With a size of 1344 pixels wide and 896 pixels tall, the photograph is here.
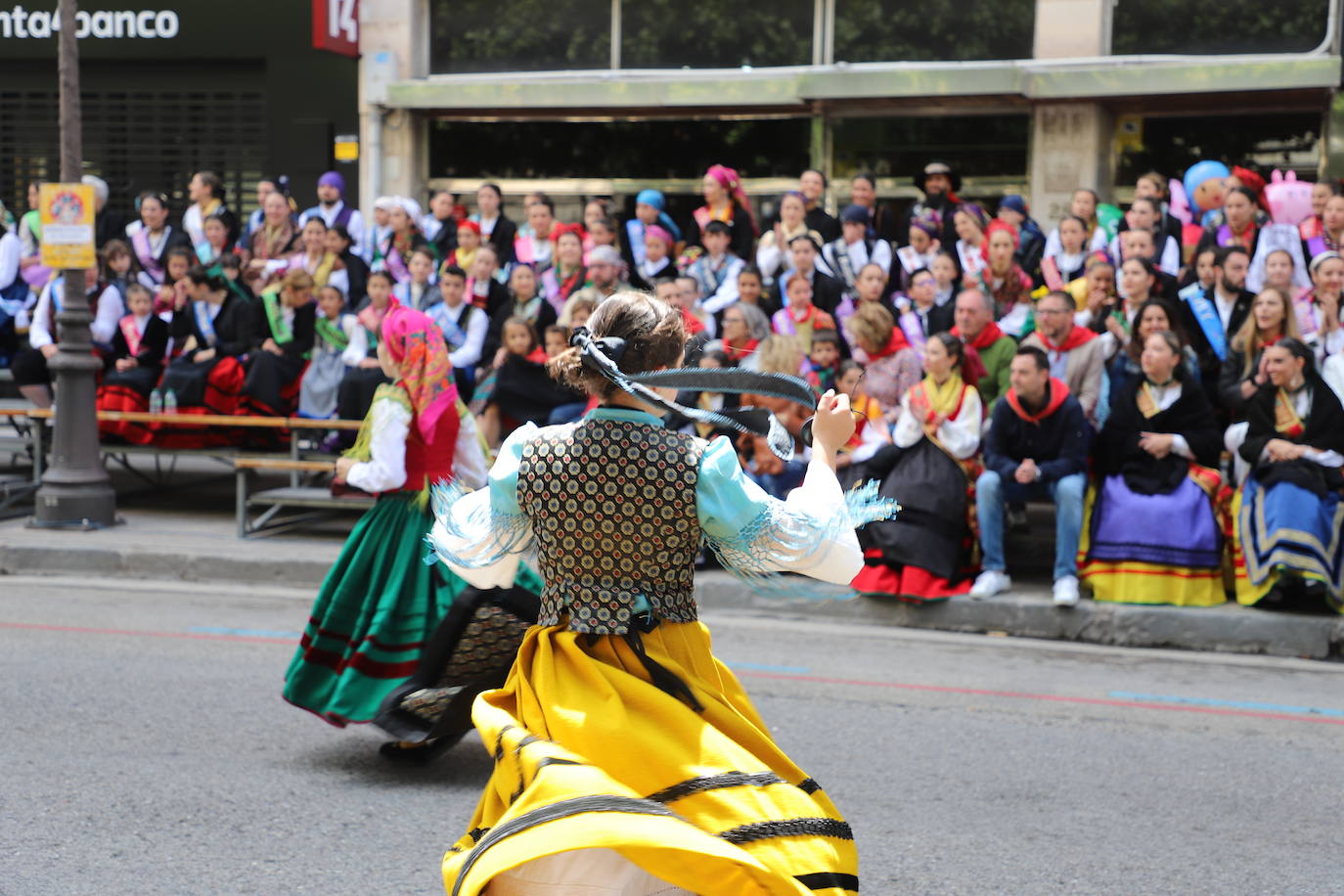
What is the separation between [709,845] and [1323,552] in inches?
251

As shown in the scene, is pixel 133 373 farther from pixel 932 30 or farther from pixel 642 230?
pixel 932 30

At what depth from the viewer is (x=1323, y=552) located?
27.6ft

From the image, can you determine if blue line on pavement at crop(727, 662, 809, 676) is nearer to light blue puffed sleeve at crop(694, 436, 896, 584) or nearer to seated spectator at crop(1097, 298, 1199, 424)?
seated spectator at crop(1097, 298, 1199, 424)

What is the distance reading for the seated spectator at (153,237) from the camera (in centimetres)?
1341

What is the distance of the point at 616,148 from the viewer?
17125 millimetres

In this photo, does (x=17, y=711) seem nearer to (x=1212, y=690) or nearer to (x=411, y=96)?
(x=1212, y=690)

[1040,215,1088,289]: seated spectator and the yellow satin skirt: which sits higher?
[1040,215,1088,289]: seated spectator

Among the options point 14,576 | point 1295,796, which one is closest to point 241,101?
point 14,576

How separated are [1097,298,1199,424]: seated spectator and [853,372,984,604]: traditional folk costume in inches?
34.7

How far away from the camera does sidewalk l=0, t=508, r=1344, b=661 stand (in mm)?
8406

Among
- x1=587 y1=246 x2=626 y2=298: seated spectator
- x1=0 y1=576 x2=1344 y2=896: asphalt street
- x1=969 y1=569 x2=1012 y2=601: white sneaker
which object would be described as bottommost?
x1=0 y1=576 x2=1344 y2=896: asphalt street

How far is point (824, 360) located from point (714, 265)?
5.78ft

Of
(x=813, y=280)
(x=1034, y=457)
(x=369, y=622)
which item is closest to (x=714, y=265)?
(x=813, y=280)

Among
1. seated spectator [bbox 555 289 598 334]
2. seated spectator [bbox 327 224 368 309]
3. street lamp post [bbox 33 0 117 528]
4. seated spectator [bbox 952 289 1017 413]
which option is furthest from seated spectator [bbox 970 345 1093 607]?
street lamp post [bbox 33 0 117 528]
